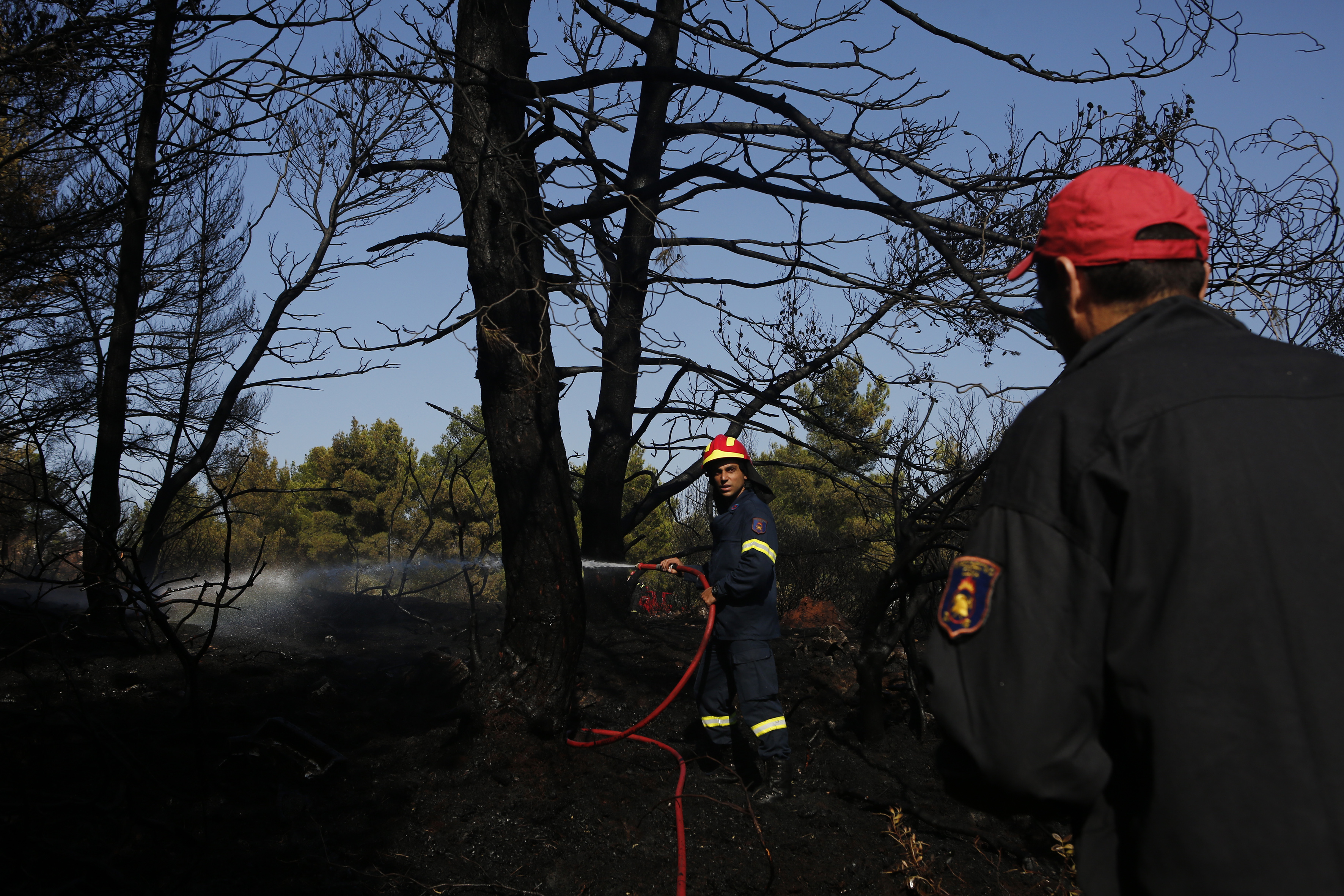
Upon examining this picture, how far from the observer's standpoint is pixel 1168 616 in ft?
3.65

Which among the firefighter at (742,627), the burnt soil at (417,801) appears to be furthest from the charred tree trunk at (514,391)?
the firefighter at (742,627)

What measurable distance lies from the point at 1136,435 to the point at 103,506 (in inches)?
284

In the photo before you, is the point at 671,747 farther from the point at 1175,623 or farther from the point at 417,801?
the point at 1175,623

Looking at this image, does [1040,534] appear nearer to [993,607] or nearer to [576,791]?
[993,607]

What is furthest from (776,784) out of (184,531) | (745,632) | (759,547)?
(184,531)

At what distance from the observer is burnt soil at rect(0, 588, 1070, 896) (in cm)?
321

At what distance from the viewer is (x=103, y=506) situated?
6496 millimetres

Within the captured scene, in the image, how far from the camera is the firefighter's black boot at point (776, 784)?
185 inches

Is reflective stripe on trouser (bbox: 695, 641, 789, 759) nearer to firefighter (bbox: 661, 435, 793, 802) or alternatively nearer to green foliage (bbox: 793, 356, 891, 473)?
firefighter (bbox: 661, 435, 793, 802)

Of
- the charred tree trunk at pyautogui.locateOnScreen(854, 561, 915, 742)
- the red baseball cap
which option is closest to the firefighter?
Answer: the charred tree trunk at pyautogui.locateOnScreen(854, 561, 915, 742)

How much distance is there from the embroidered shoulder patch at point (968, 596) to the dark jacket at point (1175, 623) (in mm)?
12

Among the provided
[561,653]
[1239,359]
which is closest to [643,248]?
[561,653]

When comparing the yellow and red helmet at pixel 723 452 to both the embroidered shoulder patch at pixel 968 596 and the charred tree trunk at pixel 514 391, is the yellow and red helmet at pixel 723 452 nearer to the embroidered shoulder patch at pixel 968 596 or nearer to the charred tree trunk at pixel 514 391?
the charred tree trunk at pixel 514 391

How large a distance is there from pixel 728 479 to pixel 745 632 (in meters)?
0.98
